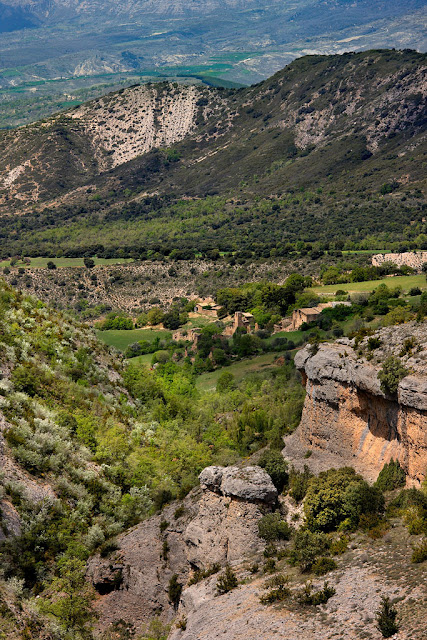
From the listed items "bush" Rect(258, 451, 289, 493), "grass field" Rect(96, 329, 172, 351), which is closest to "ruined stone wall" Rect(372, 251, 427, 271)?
"grass field" Rect(96, 329, 172, 351)

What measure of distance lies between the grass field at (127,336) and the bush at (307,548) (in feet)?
209

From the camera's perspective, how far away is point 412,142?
538 ft

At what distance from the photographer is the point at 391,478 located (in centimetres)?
2619

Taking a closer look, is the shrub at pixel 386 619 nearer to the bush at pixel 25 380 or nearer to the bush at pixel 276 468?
the bush at pixel 276 468

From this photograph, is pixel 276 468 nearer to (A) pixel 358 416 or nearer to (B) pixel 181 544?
(A) pixel 358 416

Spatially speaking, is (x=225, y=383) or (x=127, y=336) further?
(x=127, y=336)

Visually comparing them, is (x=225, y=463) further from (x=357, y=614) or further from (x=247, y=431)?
(x=357, y=614)

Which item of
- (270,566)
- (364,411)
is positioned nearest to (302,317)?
(364,411)

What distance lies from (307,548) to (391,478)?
165 inches

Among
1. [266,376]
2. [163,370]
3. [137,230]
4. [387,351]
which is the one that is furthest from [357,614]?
[137,230]

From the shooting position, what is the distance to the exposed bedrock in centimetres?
2511

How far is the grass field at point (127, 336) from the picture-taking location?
89500mm

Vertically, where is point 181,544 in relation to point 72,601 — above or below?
above

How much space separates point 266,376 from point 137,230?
112040 millimetres
